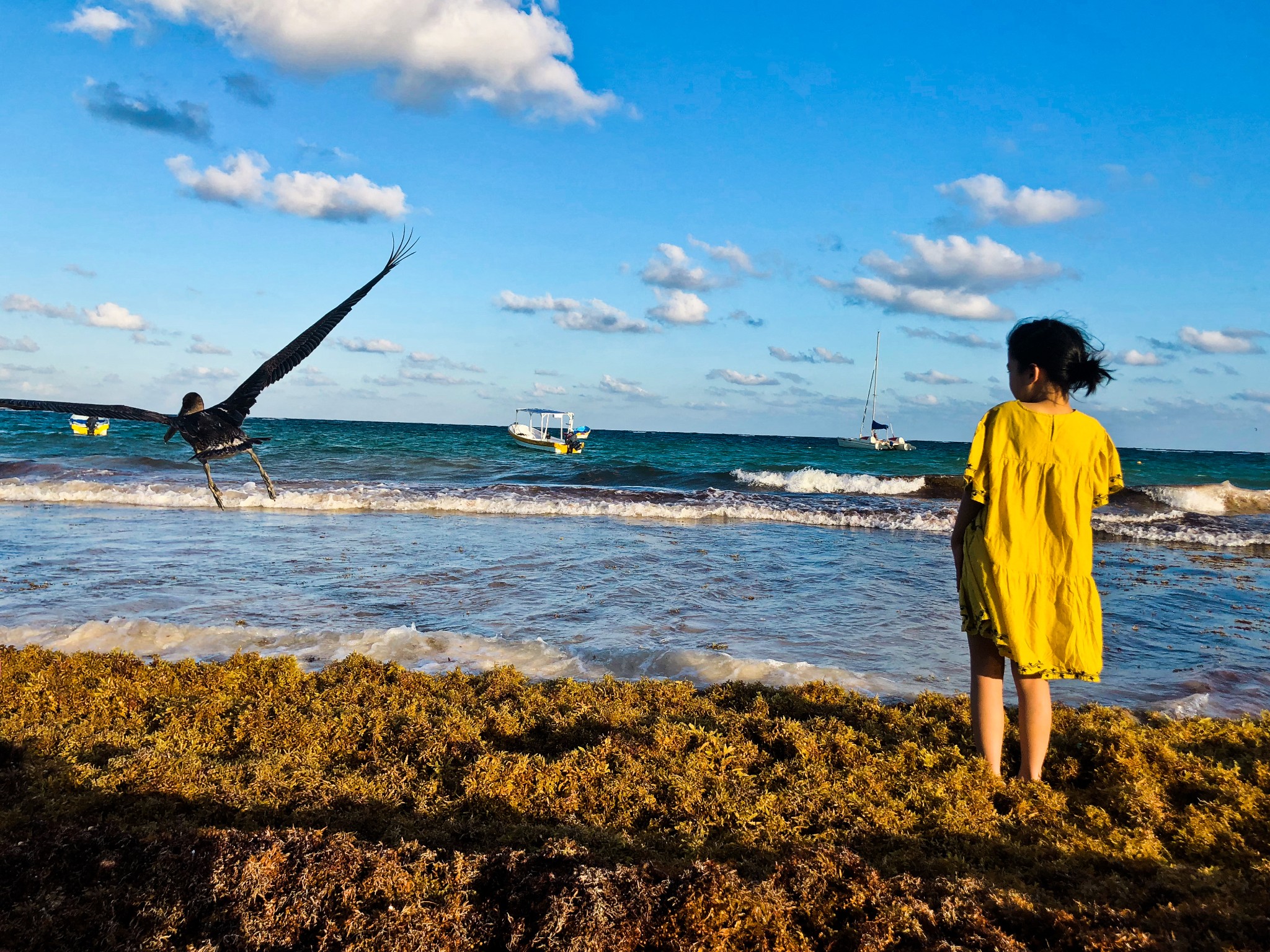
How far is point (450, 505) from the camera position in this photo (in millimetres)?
17516

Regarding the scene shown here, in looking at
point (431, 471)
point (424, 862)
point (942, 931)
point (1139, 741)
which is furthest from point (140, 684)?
point (431, 471)

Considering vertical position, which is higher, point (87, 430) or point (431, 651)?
point (87, 430)

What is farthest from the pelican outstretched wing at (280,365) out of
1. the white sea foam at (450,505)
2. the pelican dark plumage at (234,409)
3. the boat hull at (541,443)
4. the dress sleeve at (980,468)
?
the boat hull at (541,443)

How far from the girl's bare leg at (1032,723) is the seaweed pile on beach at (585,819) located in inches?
7.5

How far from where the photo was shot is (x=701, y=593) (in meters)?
8.55

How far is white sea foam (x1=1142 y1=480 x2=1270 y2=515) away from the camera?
21.9 meters

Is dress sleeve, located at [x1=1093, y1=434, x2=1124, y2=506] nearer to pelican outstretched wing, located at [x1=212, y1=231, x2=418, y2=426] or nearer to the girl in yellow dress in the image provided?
the girl in yellow dress

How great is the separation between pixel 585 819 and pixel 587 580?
235 inches

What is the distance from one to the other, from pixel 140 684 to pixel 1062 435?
5217 mm

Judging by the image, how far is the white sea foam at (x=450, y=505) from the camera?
54.1ft

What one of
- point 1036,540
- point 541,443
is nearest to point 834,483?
point 541,443

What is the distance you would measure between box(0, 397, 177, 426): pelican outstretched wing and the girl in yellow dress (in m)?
4.99

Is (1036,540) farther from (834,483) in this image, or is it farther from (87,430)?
(87,430)

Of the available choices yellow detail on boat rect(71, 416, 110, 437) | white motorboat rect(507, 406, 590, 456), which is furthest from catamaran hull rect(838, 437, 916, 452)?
yellow detail on boat rect(71, 416, 110, 437)
